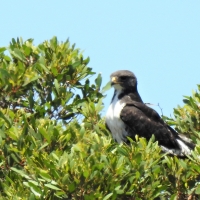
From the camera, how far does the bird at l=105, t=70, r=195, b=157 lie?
1317cm

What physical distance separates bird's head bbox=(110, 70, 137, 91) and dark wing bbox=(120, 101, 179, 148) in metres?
0.49

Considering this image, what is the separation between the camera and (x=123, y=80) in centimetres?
1412

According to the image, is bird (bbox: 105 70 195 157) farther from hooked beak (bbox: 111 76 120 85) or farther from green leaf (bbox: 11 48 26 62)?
green leaf (bbox: 11 48 26 62)

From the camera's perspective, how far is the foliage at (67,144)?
34.0 feet

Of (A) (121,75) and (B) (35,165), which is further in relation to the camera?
(A) (121,75)

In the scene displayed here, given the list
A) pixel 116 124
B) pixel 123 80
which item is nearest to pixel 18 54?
pixel 116 124

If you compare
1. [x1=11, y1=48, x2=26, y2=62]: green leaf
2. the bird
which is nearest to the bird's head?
the bird

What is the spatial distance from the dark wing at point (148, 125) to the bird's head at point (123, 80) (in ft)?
1.62

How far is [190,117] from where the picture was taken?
12.9m

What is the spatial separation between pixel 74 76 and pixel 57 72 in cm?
31

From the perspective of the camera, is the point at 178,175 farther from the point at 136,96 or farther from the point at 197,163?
the point at 136,96

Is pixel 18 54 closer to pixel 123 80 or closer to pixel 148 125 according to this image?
pixel 123 80

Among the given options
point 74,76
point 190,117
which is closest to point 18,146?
point 74,76

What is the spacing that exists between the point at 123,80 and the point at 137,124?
1.00 metres
